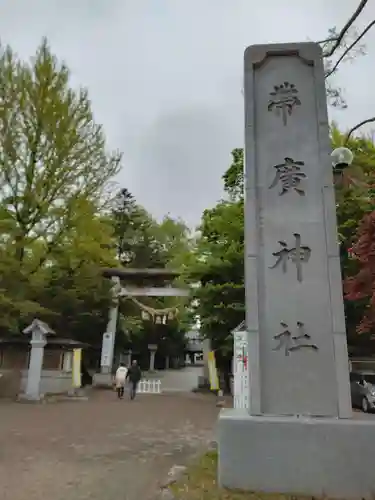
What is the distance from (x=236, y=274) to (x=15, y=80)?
1181 cm

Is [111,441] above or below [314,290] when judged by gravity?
below

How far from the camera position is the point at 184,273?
1897cm

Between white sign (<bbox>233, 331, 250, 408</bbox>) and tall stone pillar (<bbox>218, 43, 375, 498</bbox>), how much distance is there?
18.0 feet

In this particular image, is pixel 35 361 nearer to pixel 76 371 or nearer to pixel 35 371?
pixel 35 371

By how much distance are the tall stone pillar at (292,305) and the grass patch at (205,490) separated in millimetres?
101

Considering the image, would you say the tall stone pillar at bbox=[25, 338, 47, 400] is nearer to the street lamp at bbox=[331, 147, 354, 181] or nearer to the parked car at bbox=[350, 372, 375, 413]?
the parked car at bbox=[350, 372, 375, 413]

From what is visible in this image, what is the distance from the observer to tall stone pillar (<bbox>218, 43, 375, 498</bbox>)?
153 inches

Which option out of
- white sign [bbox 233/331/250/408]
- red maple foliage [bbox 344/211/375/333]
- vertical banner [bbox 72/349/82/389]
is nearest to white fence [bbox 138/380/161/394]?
vertical banner [bbox 72/349/82/389]

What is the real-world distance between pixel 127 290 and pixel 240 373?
47.0 feet

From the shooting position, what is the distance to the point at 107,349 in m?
22.8

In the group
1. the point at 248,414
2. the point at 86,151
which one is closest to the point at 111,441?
the point at 248,414

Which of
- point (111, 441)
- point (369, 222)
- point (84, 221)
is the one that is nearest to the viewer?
point (111, 441)

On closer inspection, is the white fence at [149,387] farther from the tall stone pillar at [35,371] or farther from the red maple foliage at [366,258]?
the red maple foliage at [366,258]

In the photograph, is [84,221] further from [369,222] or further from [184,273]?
[369,222]
